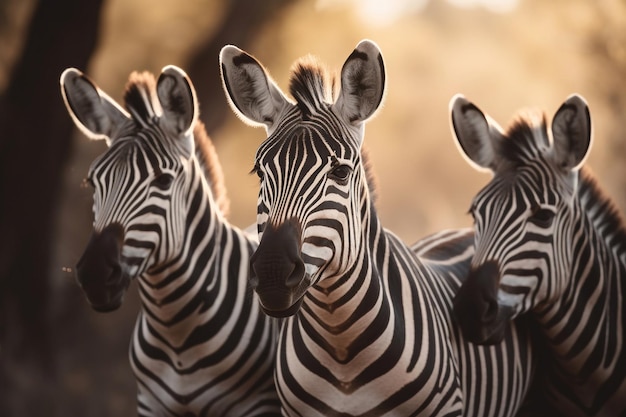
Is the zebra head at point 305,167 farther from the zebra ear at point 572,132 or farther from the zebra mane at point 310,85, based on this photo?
the zebra ear at point 572,132

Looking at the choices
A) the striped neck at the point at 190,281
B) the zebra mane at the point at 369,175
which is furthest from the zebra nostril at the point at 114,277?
the zebra mane at the point at 369,175

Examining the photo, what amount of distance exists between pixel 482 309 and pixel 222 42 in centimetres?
1264

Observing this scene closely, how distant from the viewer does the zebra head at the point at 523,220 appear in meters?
6.10

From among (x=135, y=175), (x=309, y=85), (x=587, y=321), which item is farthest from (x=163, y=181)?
(x=587, y=321)

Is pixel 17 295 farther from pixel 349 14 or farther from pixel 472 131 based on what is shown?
pixel 349 14

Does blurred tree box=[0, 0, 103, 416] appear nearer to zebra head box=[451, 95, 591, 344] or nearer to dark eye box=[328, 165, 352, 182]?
zebra head box=[451, 95, 591, 344]

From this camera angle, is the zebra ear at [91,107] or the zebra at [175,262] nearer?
the zebra at [175,262]

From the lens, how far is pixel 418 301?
233 inches

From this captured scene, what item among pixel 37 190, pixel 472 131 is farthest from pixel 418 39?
pixel 472 131

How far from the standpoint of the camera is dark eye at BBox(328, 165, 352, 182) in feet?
17.1

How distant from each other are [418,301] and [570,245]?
1.29m

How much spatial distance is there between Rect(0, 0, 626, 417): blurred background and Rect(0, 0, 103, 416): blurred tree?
16mm

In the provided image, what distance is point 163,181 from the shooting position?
21.6 feet

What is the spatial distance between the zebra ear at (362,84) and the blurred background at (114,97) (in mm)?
145
